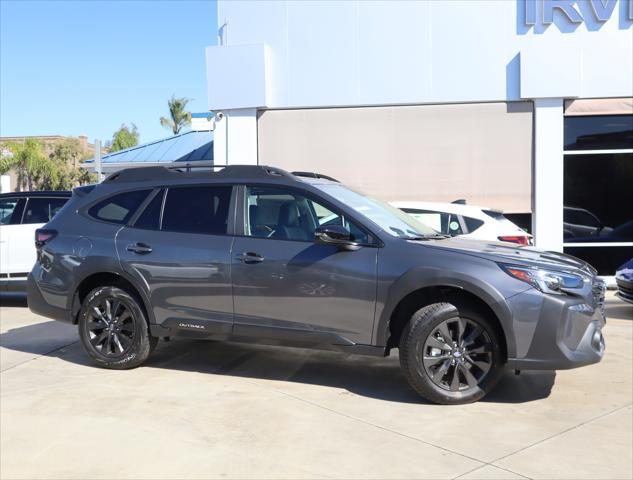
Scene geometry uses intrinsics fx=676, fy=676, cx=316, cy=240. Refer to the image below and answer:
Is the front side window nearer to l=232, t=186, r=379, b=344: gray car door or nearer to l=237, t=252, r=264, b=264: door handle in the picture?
l=232, t=186, r=379, b=344: gray car door

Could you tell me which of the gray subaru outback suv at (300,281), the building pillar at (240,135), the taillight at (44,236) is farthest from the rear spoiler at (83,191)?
the building pillar at (240,135)

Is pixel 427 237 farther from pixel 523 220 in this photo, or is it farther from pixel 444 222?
pixel 523 220

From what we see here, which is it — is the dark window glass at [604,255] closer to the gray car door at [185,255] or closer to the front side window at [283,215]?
the front side window at [283,215]

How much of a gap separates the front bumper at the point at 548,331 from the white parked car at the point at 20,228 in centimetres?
756

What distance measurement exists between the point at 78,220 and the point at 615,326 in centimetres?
653

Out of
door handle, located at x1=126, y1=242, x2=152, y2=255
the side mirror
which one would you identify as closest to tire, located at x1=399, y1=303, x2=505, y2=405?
the side mirror

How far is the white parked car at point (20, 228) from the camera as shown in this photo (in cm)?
998

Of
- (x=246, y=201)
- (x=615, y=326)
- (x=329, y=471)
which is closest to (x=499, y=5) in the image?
(x=615, y=326)

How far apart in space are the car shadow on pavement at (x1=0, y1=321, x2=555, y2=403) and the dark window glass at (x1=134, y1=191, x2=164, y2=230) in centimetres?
133

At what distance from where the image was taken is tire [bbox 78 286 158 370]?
6012 millimetres

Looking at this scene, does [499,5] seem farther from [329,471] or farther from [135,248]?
[329,471]

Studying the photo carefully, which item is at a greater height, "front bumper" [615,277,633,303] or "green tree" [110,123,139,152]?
"green tree" [110,123,139,152]

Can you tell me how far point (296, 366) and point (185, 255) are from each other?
1.51 m

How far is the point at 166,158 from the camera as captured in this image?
20219 mm
